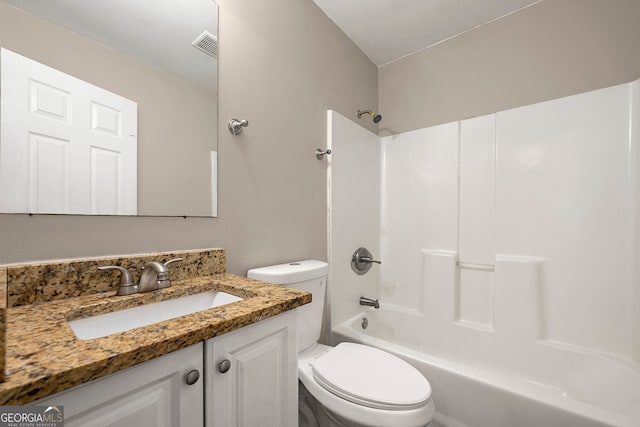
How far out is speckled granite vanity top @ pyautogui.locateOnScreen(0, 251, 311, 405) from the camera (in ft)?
1.30

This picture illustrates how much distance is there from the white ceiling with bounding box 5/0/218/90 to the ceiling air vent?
0.02 metres

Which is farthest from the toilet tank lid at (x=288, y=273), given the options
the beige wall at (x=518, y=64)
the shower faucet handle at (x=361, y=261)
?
the beige wall at (x=518, y=64)

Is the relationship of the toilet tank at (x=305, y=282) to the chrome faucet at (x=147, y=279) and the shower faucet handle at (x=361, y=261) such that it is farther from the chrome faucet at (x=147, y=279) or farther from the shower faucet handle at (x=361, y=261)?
the shower faucet handle at (x=361, y=261)

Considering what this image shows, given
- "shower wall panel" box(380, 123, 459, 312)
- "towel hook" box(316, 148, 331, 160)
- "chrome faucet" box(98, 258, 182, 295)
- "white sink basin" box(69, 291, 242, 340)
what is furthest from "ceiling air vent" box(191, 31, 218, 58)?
Result: "shower wall panel" box(380, 123, 459, 312)

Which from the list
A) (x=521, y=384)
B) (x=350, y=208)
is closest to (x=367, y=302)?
(x=350, y=208)

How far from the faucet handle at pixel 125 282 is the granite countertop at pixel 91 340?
0.03 meters

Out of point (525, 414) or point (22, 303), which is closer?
point (22, 303)

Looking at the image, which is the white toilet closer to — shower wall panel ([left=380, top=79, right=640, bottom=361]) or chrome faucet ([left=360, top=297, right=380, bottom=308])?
chrome faucet ([left=360, top=297, right=380, bottom=308])

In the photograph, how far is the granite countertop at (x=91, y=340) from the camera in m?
0.40

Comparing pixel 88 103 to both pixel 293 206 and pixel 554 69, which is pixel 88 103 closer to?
pixel 293 206

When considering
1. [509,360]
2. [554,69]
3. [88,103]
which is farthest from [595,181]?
[88,103]

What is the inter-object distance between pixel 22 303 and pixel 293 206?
1057mm

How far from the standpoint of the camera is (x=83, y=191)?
31.6 inches

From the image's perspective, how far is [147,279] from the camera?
0.86 m
